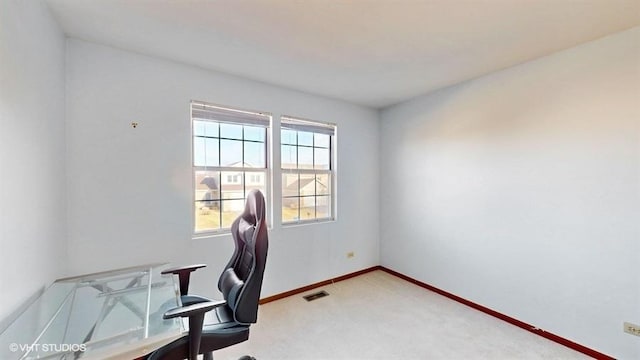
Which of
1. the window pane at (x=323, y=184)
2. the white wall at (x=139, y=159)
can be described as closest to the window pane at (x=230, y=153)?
the white wall at (x=139, y=159)

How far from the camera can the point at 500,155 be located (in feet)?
7.95

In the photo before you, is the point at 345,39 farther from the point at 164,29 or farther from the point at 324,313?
the point at 324,313

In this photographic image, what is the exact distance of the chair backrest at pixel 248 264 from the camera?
142 cm

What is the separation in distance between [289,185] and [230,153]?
771 mm

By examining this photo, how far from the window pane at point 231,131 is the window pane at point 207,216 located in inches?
27.1

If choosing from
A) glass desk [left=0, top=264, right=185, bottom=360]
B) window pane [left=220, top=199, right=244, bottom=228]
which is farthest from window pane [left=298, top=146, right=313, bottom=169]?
glass desk [left=0, top=264, right=185, bottom=360]

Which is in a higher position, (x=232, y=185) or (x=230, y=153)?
(x=230, y=153)

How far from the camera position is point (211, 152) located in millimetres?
2457

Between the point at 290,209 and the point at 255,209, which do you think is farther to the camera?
the point at 290,209

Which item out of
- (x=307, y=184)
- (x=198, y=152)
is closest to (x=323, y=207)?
(x=307, y=184)

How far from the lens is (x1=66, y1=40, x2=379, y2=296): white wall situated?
188 cm

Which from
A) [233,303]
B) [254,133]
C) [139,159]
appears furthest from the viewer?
[254,133]

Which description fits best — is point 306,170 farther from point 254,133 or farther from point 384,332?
point 384,332

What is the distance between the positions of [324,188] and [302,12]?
2.13m
